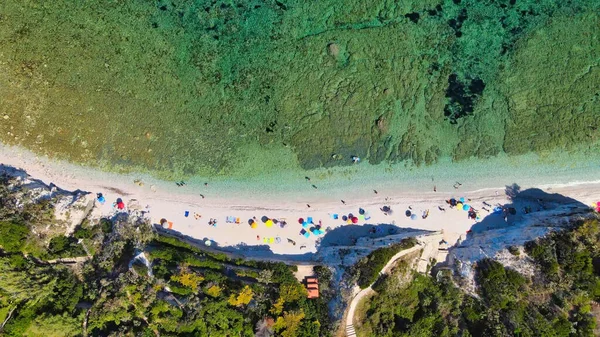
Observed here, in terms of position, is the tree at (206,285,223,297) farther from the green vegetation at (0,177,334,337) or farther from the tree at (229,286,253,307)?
the tree at (229,286,253,307)

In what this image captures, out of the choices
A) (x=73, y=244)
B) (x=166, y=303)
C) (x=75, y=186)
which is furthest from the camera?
(x=75, y=186)

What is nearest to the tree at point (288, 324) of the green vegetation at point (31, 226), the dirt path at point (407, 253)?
the dirt path at point (407, 253)

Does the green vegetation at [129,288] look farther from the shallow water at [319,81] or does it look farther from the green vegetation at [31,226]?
the shallow water at [319,81]

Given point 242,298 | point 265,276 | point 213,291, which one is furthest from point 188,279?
point 265,276

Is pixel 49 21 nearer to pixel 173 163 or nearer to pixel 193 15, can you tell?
pixel 193 15

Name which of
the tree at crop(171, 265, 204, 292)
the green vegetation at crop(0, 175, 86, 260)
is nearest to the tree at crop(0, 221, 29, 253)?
the green vegetation at crop(0, 175, 86, 260)

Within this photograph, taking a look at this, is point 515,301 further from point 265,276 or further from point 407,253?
point 265,276

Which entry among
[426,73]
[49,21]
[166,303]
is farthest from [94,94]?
[426,73]
